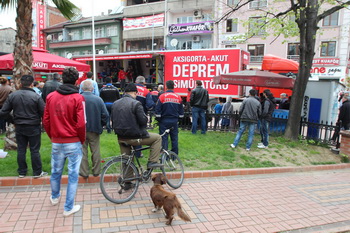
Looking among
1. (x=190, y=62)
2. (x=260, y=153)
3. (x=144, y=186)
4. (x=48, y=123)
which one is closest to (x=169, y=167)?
(x=144, y=186)

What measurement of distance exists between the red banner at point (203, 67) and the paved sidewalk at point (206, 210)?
8.31 metres

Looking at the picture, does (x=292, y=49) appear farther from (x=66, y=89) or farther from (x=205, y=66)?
(x=66, y=89)

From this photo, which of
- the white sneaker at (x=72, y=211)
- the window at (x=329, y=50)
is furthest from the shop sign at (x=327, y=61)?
the white sneaker at (x=72, y=211)

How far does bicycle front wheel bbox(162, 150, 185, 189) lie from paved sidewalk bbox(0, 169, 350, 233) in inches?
7.3

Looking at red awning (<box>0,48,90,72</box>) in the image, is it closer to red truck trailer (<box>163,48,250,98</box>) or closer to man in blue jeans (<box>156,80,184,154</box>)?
man in blue jeans (<box>156,80,184,154</box>)

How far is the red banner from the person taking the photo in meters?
13.2

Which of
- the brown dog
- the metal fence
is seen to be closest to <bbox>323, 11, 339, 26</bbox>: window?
the metal fence

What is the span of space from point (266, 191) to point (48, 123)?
4200 millimetres

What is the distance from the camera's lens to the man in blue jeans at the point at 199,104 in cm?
863

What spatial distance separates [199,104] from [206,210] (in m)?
4.75

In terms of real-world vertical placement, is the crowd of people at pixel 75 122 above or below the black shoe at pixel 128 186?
above

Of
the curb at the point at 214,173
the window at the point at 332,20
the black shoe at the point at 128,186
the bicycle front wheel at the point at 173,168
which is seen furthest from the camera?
the window at the point at 332,20

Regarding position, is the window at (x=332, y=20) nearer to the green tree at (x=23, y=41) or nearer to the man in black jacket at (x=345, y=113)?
the man in black jacket at (x=345, y=113)

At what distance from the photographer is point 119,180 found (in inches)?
175
